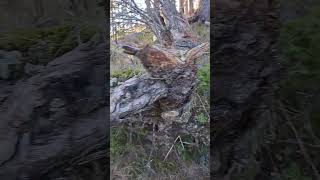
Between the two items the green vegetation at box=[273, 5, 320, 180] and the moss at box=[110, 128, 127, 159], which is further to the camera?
the moss at box=[110, 128, 127, 159]

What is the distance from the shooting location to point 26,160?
1.24m

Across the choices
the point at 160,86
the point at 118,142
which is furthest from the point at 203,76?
the point at 118,142

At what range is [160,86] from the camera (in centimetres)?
223

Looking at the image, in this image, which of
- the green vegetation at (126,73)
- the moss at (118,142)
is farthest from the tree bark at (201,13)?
the moss at (118,142)

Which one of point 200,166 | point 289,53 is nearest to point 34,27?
point 289,53

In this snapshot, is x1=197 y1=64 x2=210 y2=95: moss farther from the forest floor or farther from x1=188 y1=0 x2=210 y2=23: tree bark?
x1=188 y1=0 x2=210 y2=23: tree bark

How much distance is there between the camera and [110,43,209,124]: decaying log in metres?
2.17

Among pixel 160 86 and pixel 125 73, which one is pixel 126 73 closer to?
pixel 125 73

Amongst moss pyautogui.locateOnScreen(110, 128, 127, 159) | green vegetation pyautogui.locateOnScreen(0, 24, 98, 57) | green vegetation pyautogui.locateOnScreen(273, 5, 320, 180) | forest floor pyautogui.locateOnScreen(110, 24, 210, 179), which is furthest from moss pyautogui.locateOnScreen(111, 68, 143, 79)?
green vegetation pyautogui.locateOnScreen(273, 5, 320, 180)

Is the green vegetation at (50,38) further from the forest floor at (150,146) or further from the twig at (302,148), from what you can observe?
the forest floor at (150,146)

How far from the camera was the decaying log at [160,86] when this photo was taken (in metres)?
2.17

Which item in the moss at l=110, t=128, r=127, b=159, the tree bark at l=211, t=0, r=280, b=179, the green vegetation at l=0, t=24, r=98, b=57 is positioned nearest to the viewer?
the green vegetation at l=0, t=24, r=98, b=57

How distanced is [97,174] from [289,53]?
2.23ft

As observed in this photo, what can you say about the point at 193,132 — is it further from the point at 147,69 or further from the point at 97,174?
the point at 97,174
